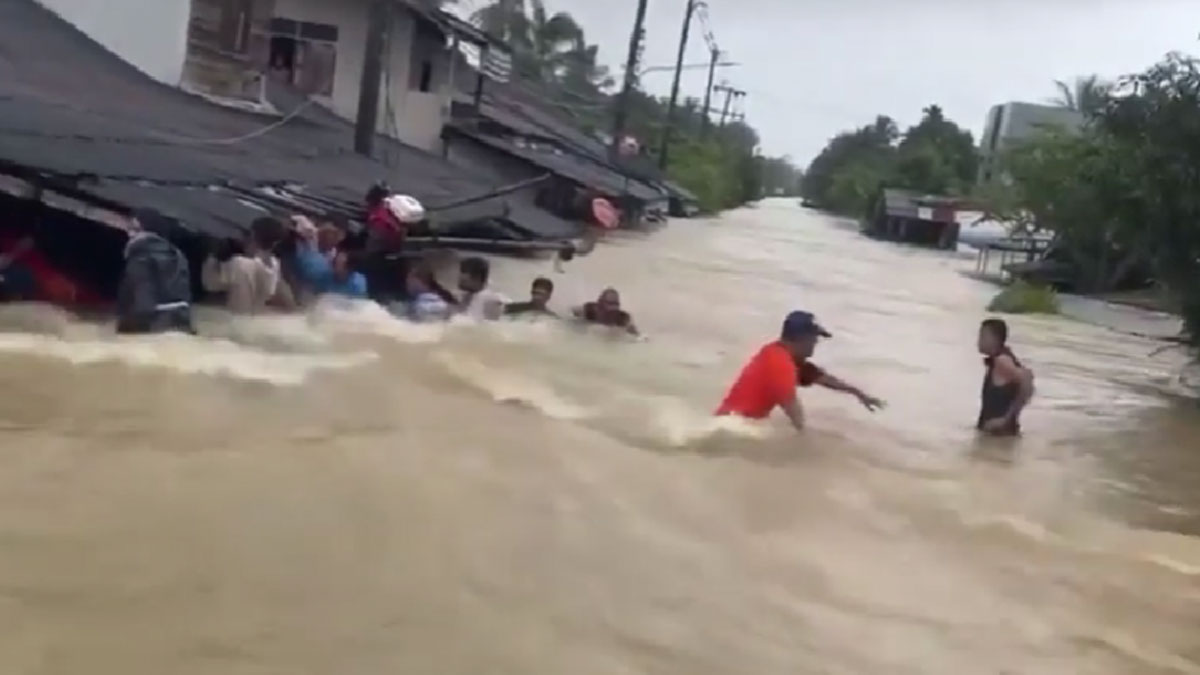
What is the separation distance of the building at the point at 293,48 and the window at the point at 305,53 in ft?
0.05

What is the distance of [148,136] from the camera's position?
14.4m

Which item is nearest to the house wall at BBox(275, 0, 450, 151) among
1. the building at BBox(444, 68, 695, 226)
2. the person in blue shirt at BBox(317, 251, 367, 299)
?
the building at BBox(444, 68, 695, 226)

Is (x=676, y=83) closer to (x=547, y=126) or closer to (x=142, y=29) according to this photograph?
(x=547, y=126)

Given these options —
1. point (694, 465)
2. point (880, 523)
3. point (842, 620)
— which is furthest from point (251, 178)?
point (842, 620)

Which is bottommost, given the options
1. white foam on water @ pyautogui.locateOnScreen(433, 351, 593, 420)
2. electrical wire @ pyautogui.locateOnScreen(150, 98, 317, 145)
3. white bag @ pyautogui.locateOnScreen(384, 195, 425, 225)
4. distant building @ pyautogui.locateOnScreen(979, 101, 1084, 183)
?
white foam on water @ pyautogui.locateOnScreen(433, 351, 593, 420)

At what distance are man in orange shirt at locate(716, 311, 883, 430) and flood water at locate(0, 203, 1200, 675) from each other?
0.19 m

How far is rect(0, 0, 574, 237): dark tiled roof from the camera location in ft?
38.9

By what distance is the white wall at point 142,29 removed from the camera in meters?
19.2

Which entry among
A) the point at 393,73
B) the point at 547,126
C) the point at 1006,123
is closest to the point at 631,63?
the point at 547,126

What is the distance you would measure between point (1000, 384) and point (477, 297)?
4424 mm

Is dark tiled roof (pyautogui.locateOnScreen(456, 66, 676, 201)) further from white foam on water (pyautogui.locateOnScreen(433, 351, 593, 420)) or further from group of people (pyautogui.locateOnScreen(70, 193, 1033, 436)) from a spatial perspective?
white foam on water (pyautogui.locateOnScreen(433, 351, 593, 420))

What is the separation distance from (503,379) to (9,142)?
12.4ft

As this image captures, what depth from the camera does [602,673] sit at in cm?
578

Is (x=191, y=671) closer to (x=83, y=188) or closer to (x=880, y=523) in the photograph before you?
(x=880, y=523)
